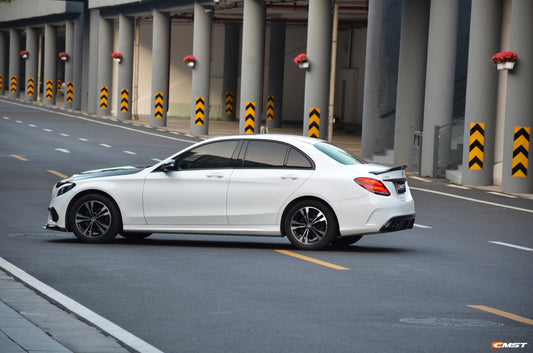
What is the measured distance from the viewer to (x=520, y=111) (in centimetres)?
2400

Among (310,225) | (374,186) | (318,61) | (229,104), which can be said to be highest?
(318,61)

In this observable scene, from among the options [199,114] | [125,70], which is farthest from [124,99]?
[199,114]

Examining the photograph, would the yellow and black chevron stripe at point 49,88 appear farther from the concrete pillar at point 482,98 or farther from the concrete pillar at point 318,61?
the concrete pillar at point 482,98

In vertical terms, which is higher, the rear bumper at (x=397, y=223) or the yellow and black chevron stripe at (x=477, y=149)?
the yellow and black chevron stripe at (x=477, y=149)

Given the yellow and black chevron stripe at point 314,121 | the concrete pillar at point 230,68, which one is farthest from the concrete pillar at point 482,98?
the concrete pillar at point 230,68

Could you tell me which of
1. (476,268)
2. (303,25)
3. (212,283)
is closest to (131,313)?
(212,283)

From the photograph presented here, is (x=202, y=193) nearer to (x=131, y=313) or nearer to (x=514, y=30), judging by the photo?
(x=131, y=313)

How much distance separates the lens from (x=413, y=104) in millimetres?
31031

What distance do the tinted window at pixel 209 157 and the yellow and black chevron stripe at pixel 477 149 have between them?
13005mm

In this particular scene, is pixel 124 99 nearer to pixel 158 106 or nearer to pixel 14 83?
pixel 158 106

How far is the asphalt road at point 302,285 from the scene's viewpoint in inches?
315

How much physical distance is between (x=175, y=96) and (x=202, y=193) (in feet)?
175

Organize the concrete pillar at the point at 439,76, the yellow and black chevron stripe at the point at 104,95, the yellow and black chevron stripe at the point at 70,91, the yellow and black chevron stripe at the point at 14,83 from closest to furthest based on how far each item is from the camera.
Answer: the concrete pillar at the point at 439,76
the yellow and black chevron stripe at the point at 104,95
the yellow and black chevron stripe at the point at 70,91
the yellow and black chevron stripe at the point at 14,83

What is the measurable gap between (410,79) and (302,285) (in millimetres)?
21302
